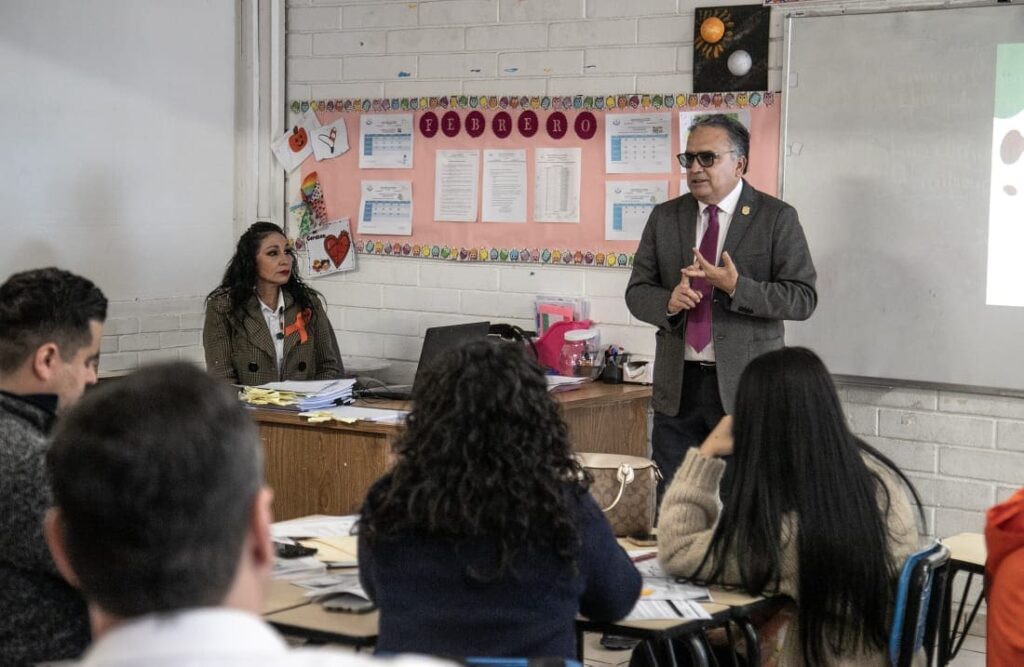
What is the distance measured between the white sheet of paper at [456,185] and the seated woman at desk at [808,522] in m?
3.06

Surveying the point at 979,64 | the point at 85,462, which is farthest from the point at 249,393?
the point at 85,462

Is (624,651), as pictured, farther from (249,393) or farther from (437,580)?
(437,580)

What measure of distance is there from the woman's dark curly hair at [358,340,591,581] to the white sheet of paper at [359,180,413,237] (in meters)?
3.58

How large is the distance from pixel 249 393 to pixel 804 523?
2466 millimetres

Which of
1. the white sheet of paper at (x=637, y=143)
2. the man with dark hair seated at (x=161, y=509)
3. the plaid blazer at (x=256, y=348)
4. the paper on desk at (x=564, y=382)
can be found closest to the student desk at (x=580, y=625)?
the man with dark hair seated at (x=161, y=509)

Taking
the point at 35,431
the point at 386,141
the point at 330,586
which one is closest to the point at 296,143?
the point at 386,141

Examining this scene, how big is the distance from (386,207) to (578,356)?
1221mm

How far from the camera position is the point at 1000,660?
8.61 ft

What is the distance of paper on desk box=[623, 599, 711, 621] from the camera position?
2.54m

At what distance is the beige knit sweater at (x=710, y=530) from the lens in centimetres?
270

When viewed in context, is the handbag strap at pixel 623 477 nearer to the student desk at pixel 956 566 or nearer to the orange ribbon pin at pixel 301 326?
the student desk at pixel 956 566

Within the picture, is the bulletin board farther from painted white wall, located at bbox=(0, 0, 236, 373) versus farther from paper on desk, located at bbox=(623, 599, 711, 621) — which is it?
paper on desk, located at bbox=(623, 599, 711, 621)

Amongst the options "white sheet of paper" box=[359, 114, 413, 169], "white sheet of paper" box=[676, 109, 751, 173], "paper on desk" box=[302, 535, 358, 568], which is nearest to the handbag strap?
"paper on desk" box=[302, 535, 358, 568]

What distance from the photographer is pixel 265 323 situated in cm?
511
